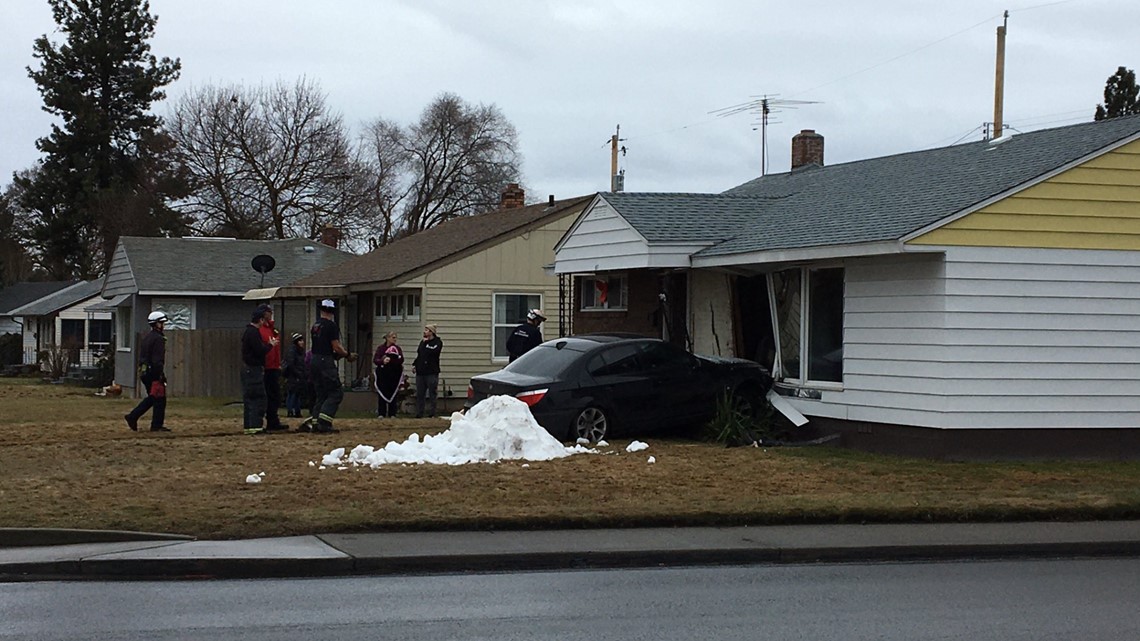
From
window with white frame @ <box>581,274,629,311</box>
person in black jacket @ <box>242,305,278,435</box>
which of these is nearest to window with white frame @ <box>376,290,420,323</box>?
window with white frame @ <box>581,274,629,311</box>

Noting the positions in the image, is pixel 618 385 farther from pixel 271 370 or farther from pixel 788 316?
pixel 271 370

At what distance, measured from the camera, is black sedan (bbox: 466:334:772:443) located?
679 inches

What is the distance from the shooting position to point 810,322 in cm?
1812

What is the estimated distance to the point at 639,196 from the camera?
2130 centimetres

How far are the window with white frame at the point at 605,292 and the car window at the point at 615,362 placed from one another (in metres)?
4.30

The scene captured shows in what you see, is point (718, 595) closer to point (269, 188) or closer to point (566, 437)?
point (566, 437)

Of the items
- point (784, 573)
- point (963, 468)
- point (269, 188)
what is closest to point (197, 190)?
point (269, 188)

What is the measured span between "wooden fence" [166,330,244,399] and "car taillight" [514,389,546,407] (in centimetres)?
1607

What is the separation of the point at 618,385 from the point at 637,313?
4363 mm

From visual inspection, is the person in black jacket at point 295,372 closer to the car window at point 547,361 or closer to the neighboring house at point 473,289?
the neighboring house at point 473,289

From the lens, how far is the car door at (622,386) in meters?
17.5

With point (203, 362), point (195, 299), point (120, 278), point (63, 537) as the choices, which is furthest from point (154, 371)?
point (120, 278)

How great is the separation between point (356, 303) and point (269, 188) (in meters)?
22.6

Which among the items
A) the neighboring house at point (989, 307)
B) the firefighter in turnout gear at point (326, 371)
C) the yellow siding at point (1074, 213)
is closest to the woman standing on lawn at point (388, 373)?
the firefighter in turnout gear at point (326, 371)
